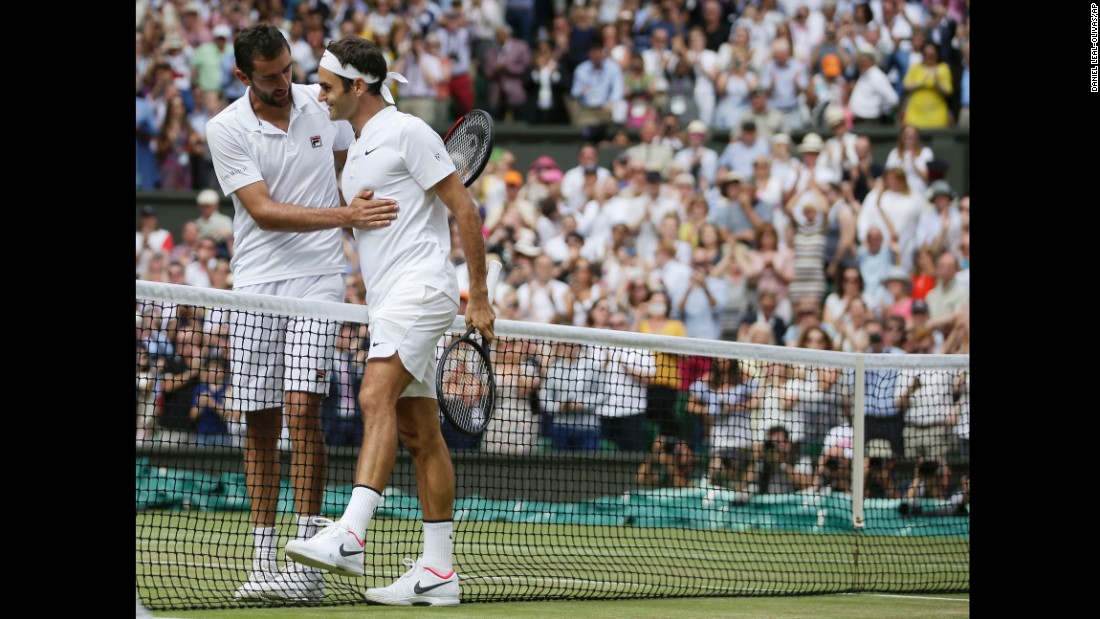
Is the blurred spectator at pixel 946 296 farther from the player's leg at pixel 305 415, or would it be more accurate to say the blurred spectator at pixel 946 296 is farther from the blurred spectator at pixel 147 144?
the blurred spectator at pixel 147 144

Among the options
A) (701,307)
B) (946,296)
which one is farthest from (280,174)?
(946,296)

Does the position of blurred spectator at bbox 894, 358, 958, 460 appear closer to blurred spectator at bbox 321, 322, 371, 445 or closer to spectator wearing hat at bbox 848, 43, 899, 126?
blurred spectator at bbox 321, 322, 371, 445

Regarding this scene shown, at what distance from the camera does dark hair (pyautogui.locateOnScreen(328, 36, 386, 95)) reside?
605 centimetres

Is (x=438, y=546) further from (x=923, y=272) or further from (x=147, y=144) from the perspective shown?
(x=147, y=144)

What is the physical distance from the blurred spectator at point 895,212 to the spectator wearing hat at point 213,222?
6523 mm

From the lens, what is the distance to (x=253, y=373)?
260 inches

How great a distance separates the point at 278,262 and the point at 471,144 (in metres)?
1.04

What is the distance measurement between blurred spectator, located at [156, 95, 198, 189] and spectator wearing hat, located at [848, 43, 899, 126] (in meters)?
7.70

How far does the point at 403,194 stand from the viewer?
6141 millimetres

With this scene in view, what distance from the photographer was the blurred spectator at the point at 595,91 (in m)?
18.4

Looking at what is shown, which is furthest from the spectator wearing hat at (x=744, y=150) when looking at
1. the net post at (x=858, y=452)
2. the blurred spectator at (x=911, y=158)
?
the net post at (x=858, y=452)
